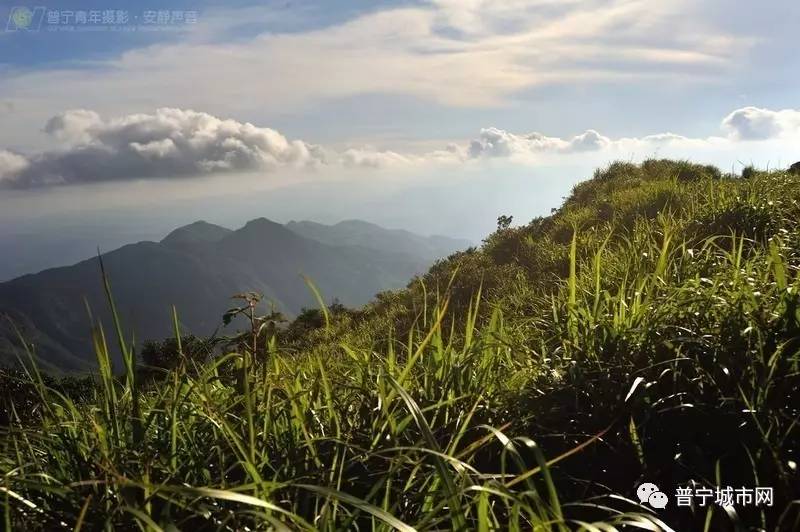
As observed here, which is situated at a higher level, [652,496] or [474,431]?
[474,431]

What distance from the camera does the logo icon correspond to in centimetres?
309

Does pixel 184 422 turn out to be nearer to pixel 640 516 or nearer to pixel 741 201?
pixel 640 516

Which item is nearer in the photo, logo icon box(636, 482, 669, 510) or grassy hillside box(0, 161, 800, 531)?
grassy hillside box(0, 161, 800, 531)

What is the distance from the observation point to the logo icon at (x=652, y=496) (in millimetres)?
3088

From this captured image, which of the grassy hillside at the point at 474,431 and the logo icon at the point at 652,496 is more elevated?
the grassy hillside at the point at 474,431

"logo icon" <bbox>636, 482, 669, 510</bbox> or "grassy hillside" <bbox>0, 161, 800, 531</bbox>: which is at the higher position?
"grassy hillside" <bbox>0, 161, 800, 531</bbox>

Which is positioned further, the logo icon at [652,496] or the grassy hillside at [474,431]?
the logo icon at [652,496]

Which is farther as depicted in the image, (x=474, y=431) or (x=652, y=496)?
→ (x=474, y=431)

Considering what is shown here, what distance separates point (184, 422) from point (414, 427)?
50.2 inches

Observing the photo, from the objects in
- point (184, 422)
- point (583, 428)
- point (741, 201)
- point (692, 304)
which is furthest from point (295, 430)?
point (741, 201)

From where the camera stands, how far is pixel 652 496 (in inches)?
123

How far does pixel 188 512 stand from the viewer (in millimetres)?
2684

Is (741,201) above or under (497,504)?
above

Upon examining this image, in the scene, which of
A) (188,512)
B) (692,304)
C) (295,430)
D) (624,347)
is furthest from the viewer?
(692,304)
